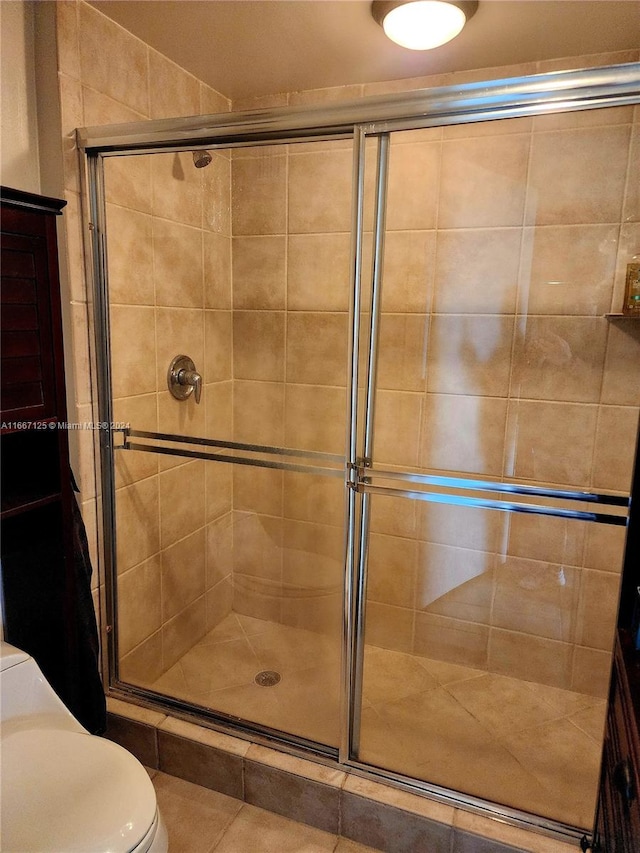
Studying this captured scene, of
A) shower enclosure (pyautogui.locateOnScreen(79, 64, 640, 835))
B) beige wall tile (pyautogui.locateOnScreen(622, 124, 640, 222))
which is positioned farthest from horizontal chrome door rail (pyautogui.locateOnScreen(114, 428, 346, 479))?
beige wall tile (pyautogui.locateOnScreen(622, 124, 640, 222))

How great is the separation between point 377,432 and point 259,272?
2.61 feet

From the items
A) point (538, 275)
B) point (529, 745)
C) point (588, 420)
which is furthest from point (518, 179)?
point (529, 745)

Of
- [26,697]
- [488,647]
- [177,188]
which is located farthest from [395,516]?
[177,188]

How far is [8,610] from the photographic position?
149cm

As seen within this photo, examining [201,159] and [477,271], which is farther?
Answer: [477,271]

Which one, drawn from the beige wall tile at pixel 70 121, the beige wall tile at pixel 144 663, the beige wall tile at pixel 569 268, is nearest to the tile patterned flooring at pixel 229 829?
the beige wall tile at pixel 144 663

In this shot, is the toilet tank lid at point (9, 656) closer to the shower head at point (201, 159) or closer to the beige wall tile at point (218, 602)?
the beige wall tile at point (218, 602)

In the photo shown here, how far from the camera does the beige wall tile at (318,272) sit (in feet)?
6.64

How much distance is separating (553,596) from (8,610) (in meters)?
1.71

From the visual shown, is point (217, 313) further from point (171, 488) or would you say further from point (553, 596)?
point (553, 596)

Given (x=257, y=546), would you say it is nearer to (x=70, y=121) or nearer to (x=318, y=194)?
(x=318, y=194)

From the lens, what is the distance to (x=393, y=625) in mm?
2117

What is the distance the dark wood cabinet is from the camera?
1284 millimetres

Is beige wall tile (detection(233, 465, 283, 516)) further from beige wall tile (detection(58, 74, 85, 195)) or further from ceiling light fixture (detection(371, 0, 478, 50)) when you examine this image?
ceiling light fixture (detection(371, 0, 478, 50))
